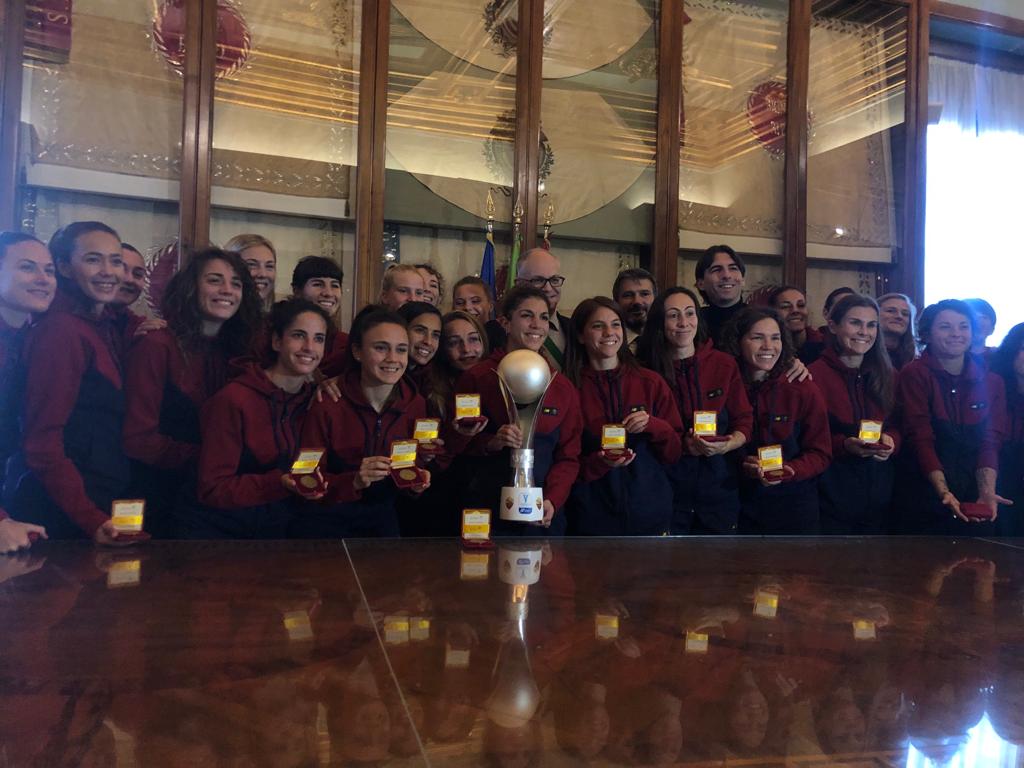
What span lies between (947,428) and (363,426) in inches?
81.4

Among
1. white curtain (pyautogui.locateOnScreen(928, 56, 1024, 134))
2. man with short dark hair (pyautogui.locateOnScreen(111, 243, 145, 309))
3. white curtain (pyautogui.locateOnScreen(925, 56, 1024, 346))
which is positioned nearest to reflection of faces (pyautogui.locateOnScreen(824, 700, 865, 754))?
man with short dark hair (pyautogui.locateOnScreen(111, 243, 145, 309))

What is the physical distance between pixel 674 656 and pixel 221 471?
1586mm

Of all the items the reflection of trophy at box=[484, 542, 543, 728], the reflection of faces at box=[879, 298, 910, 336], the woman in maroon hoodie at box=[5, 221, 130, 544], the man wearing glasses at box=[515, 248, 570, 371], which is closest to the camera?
the reflection of trophy at box=[484, 542, 543, 728]

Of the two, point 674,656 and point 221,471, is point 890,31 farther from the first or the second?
point 674,656

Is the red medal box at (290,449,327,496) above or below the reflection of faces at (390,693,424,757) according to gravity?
above

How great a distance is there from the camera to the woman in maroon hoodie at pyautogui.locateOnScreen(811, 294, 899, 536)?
2.98m

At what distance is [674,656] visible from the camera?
1016 mm

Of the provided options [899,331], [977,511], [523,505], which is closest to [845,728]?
[523,505]

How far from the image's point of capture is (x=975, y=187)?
5629 millimetres

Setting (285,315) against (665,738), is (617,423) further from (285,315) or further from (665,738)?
(665,738)

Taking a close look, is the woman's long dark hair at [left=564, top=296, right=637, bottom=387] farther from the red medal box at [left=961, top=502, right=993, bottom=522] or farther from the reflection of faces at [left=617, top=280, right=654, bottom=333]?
the red medal box at [left=961, top=502, right=993, bottom=522]

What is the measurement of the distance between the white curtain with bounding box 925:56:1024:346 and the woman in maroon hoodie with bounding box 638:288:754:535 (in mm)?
3247

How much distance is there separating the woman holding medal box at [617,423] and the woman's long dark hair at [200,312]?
1044 millimetres

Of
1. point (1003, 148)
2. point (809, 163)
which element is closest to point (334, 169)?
point (809, 163)
